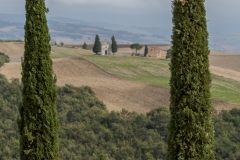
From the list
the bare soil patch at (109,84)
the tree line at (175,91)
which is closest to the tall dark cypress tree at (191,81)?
the tree line at (175,91)

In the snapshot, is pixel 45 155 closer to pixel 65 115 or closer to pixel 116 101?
pixel 65 115

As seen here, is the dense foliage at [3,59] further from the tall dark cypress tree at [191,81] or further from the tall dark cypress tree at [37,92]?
the tall dark cypress tree at [191,81]

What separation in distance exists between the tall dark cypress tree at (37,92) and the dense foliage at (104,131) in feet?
65.1

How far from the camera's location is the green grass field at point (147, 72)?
54.1 m

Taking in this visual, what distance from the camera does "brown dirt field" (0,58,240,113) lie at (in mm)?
49406

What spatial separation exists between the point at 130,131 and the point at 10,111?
12321 millimetres

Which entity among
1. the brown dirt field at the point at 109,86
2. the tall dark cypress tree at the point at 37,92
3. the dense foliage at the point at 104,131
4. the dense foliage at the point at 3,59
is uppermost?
the tall dark cypress tree at the point at 37,92

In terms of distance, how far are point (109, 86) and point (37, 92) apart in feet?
151

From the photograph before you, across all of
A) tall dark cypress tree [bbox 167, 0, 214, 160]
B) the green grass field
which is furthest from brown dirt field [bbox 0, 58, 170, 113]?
tall dark cypress tree [bbox 167, 0, 214, 160]

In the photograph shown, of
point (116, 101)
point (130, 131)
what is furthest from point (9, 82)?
point (130, 131)

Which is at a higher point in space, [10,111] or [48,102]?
[48,102]

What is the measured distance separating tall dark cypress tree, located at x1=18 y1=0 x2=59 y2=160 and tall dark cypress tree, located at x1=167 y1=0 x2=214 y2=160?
304 cm

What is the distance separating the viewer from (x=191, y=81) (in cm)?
799

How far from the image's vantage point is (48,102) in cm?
965
